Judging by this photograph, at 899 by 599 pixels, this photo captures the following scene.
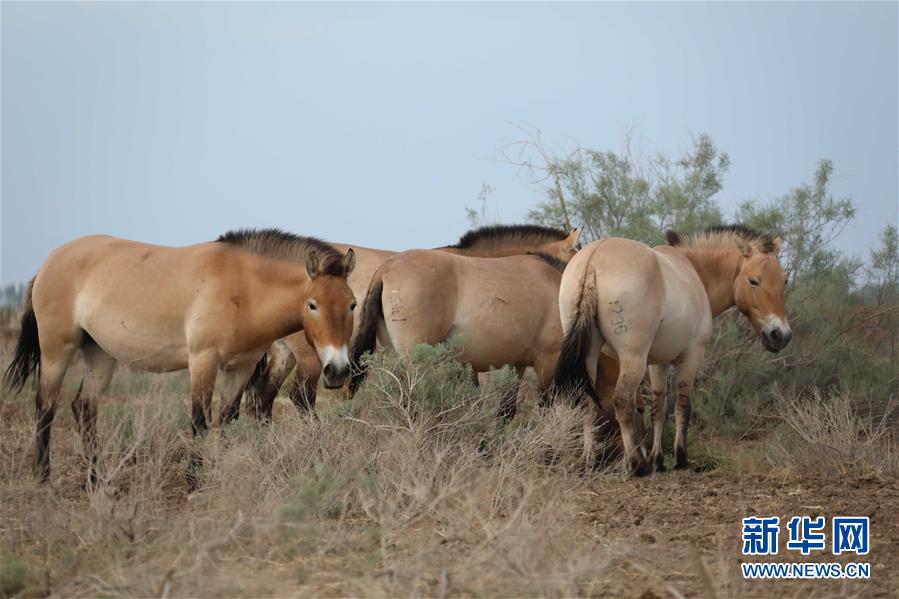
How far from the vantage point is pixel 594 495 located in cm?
736

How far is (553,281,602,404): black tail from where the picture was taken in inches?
331

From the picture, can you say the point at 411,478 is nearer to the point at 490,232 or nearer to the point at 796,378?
the point at 490,232

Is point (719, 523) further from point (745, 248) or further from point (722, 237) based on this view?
point (722, 237)

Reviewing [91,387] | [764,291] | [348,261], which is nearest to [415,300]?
[348,261]

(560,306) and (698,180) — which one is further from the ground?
(698,180)

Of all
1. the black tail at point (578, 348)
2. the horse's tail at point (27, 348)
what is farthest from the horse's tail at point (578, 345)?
the horse's tail at point (27, 348)

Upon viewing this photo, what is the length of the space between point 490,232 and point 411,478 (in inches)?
199

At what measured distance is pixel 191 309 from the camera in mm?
8148

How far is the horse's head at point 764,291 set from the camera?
10047 mm

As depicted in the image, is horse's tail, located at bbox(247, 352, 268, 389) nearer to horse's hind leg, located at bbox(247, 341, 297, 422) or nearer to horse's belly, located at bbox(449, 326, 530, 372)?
horse's hind leg, located at bbox(247, 341, 297, 422)

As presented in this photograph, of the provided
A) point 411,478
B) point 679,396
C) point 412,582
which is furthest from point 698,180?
point 412,582

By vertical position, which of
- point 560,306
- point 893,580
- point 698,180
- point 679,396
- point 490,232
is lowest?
point 893,580

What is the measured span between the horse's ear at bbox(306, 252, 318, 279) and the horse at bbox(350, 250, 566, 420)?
0.73 metres

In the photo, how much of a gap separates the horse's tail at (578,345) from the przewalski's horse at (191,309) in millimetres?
1753
